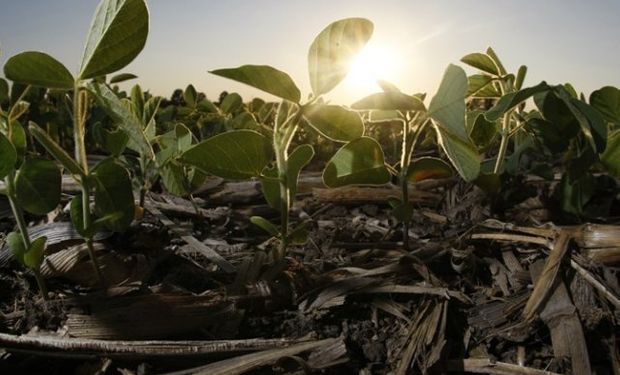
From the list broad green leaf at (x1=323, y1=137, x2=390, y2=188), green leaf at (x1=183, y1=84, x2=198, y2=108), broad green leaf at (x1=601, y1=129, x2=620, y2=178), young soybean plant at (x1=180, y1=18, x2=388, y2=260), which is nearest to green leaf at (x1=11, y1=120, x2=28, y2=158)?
Result: young soybean plant at (x1=180, y1=18, x2=388, y2=260)

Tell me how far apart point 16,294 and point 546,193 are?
117 centimetres

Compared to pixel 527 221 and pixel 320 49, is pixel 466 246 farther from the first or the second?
pixel 320 49

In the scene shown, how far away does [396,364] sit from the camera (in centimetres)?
74

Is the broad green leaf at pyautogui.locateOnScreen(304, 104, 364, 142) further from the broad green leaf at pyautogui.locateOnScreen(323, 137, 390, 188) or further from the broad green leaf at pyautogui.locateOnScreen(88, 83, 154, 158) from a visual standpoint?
the broad green leaf at pyautogui.locateOnScreen(88, 83, 154, 158)

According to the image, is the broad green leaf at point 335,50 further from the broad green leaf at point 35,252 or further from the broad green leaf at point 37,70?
the broad green leaf at point 35,252

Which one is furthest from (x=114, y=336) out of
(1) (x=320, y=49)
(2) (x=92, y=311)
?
(1) (x=320, y=49)

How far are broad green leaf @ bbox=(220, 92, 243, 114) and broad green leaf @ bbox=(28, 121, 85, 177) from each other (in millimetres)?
1393

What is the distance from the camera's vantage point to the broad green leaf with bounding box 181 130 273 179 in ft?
2.60

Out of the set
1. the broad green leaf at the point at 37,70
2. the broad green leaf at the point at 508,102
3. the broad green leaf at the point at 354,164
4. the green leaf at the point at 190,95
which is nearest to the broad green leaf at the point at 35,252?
the broad green leaf at the point at 37,70

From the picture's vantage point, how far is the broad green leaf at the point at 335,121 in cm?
81

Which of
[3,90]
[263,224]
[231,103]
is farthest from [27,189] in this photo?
[231,103]

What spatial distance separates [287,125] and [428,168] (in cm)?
28

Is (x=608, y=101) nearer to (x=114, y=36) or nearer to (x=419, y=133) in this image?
(x=419, y=133)

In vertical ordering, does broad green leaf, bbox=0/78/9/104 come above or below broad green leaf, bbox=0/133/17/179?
above
